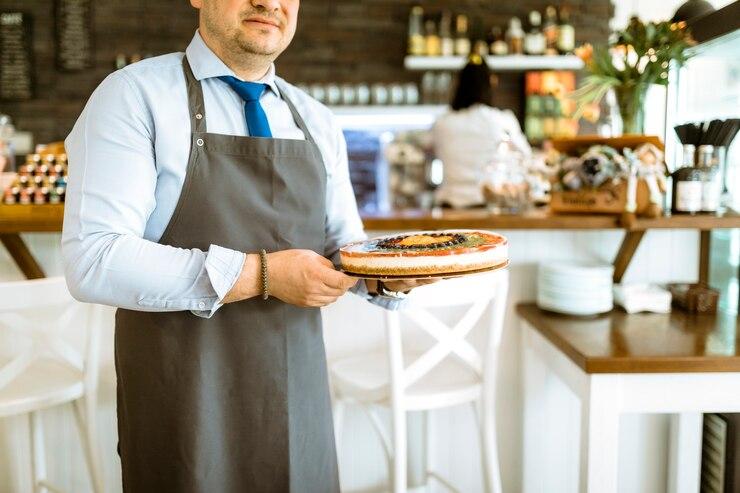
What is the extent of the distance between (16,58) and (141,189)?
14.9 ft

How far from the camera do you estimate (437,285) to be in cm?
174

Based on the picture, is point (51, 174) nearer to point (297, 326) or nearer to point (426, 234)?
point (297, 326)

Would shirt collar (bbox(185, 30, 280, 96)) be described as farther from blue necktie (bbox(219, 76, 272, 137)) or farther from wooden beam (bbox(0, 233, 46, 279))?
wooden beam (bbox(0, 233, 46, 279))

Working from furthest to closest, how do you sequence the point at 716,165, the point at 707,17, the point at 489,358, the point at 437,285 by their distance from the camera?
the point at 707,17
the point at 716,165
the point at 489,358
the point at 437,285

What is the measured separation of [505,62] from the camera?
4895 mm

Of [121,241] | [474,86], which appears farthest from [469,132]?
[121,241]

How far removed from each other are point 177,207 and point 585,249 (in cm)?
155

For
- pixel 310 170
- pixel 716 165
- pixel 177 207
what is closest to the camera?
pixel 177 207

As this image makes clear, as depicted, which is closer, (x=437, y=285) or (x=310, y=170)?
(x=310, y=170)

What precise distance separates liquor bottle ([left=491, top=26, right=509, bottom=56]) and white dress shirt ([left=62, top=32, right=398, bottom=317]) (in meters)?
3.92

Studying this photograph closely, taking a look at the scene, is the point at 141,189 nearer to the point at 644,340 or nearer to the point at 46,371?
the point at 46,371

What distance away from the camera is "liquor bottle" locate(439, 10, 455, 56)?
194 inches

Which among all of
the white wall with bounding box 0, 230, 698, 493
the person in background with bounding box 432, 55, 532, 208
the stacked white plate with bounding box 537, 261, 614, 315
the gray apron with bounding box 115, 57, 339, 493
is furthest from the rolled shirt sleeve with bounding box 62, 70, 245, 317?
the person in background with bounding box 432, 55, 532, 208

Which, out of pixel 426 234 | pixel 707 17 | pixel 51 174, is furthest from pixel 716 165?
pixel 51 174
